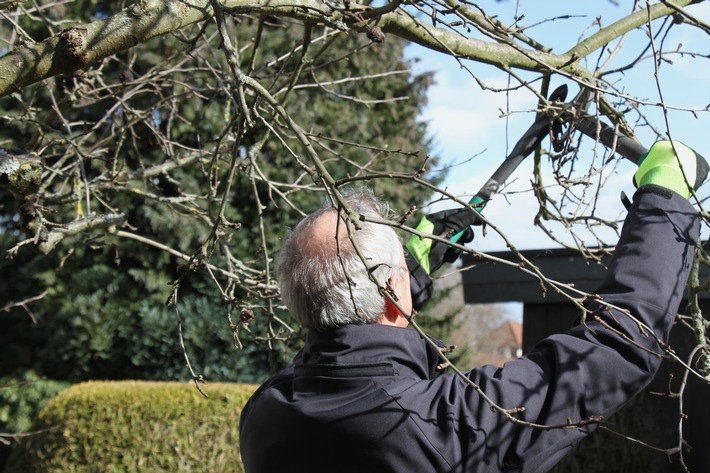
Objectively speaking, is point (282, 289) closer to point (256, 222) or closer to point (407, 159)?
point (256, 222)

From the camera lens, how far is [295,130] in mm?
1839

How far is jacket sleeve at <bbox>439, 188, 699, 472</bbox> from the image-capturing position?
153 centimetres

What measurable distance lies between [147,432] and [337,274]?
4.24m

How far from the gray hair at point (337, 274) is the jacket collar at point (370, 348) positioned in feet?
0.11

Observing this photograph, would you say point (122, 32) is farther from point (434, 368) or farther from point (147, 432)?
point (147, 432)

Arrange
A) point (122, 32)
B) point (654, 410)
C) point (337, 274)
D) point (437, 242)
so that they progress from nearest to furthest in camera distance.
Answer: point (337, 274) < point (122, 32) < point (437, 242) < point (654, 410)

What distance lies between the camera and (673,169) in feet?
5.67

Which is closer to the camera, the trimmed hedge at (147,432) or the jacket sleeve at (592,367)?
the jacket sleeve at (592,367)

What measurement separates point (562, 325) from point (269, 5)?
4395 mm

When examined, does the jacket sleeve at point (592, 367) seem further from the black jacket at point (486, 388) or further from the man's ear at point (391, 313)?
the man's ear at point (391, 313)

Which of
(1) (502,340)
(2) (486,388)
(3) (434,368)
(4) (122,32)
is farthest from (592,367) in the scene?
(1) (502,340)

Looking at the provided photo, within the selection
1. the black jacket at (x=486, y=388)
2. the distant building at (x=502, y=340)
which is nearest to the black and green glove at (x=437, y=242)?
the black jacket at (x=486, y=388)

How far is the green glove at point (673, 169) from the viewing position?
67.2 inches

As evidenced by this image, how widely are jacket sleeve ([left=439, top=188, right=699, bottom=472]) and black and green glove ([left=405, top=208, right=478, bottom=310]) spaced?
2.04 ft
